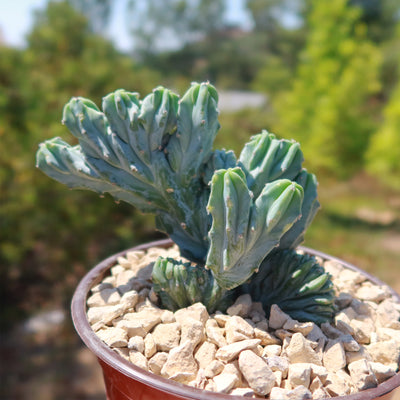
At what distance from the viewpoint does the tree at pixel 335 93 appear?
665 centimetres

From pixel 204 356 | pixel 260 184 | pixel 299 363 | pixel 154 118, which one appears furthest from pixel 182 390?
pixel 154 118

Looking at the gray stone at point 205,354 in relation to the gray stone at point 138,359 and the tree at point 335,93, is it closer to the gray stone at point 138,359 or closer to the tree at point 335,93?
the gray stone at point 138,359

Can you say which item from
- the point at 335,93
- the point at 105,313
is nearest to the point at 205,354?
the point at 105,313

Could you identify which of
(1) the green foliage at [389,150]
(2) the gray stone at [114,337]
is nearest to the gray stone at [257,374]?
(2) the gray stone at [114,337]

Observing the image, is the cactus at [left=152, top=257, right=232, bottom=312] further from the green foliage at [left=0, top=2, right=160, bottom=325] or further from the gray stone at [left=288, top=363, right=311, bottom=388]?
the green foliage at [left=0, top=2, right=160, bottom=325]

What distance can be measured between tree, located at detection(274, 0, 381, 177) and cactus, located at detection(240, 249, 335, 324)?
18.7 feet

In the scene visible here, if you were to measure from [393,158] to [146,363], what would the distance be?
6.02m

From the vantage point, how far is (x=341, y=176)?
7.12 meters

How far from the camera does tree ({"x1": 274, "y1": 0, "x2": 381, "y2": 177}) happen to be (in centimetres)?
665

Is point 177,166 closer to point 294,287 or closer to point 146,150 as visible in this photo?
point 146,150

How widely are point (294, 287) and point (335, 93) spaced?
5.94m

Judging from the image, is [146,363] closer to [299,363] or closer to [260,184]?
[299,363]

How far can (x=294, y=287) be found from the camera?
135 centimetres

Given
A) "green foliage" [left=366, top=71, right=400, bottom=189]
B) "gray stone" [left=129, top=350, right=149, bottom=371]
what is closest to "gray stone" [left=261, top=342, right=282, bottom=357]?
"gray stone" [left=129, top=350, right=149, bottom=371]
